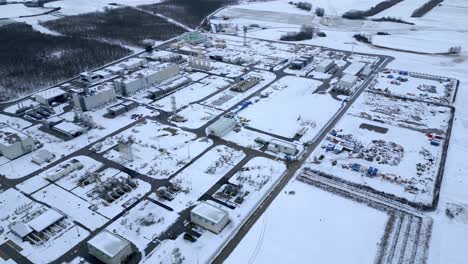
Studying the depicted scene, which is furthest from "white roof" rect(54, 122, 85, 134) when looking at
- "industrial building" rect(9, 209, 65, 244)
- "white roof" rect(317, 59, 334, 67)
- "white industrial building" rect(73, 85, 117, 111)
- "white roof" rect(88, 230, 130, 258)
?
"white roof" rect(317, 59, 334, 67)

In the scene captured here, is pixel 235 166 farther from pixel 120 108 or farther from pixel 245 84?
pixel 245 84

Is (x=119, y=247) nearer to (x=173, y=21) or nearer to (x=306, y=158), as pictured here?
(x=306, y=158)

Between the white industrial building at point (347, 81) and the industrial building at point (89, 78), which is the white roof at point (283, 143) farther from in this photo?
the industrial building at point (89, 78)

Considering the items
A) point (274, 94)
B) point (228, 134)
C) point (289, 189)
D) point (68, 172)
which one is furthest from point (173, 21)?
point (289, 189)

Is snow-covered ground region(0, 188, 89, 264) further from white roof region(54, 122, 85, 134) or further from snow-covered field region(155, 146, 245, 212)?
white roof region(54, 122, 85, 134)

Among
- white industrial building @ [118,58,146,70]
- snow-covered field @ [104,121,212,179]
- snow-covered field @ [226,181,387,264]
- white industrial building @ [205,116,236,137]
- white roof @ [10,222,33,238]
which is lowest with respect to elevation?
snow-covered field @ [226,181,387,264]

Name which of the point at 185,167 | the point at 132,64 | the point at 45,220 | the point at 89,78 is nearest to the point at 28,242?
the point at 45,220

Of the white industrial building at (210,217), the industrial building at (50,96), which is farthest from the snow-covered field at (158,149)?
the industrial building at (50,96)
